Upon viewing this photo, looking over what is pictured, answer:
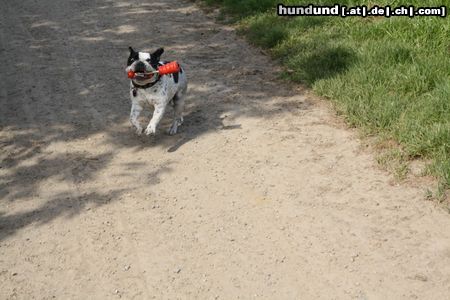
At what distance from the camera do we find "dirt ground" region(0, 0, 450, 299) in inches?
171

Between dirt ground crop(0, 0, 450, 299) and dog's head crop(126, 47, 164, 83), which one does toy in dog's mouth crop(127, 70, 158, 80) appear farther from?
dirt ground crop(0, 0, 450, 299)

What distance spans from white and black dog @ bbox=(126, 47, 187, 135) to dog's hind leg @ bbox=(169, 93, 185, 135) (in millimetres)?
57

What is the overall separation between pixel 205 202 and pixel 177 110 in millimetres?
1689

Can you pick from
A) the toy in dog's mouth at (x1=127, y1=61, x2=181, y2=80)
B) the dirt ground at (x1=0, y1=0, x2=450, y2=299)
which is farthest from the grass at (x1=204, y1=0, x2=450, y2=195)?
the toy in dog's mouth at (x1=127, y1=61, x2=181, y2=80)

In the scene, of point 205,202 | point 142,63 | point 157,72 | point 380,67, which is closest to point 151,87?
point 157,72

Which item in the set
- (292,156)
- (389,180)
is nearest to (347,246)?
(389,180)

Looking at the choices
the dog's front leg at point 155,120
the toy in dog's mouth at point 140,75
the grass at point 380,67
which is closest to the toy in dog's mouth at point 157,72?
the toy in dog's mouth at point 140,75

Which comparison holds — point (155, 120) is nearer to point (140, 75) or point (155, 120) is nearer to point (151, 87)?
point (151, 87)

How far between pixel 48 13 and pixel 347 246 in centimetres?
970

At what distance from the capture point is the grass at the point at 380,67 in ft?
19.7

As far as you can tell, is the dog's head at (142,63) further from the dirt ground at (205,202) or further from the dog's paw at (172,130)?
the dirt ground at (205,202)

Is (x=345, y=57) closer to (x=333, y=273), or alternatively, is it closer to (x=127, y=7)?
(x=333, y=273)

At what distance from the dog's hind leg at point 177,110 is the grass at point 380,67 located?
1984 millimetres

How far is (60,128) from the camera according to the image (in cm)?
686
